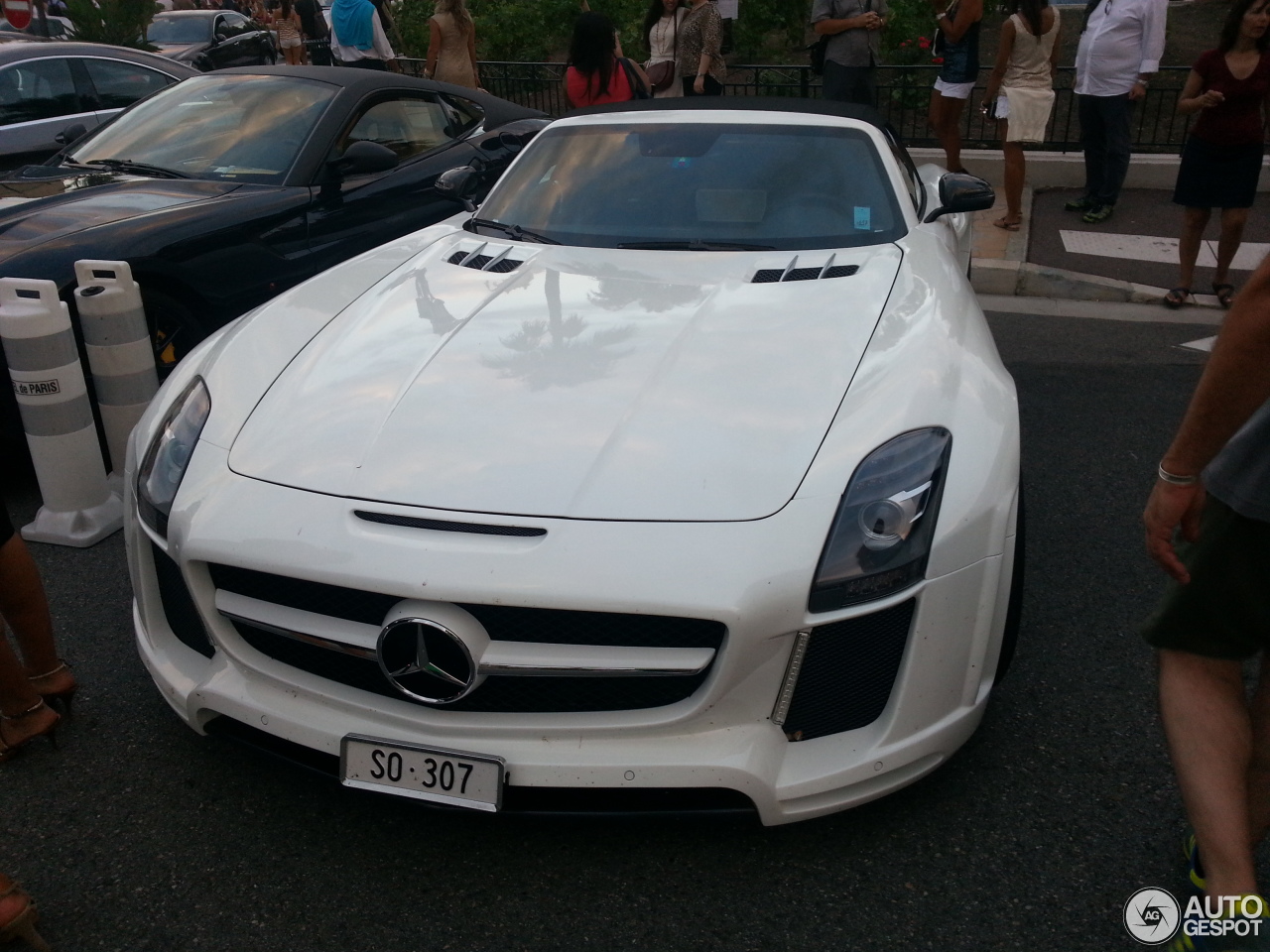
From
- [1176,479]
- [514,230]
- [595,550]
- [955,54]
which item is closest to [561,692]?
[595,550]

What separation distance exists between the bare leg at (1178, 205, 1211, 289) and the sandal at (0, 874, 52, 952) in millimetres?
6374

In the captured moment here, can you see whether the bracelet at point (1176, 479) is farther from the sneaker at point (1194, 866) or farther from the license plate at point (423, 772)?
the license plate at point (423, 772)

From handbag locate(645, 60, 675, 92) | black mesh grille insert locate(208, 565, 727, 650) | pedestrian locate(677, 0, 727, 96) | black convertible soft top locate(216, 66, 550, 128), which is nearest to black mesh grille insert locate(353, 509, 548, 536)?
black mesh grille insert locate(208, 565, 727, 650)

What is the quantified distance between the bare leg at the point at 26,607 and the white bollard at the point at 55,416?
44.5 inches

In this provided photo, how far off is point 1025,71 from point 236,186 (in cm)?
537

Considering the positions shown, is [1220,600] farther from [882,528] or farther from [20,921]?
[20,921]

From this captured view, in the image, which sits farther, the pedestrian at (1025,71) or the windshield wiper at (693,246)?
the pedestrian at (1025,71)

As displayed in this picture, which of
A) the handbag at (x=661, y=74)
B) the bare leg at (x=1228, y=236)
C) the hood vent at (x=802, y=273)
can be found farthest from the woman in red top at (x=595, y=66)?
the hood vent at (x=802, y=273)

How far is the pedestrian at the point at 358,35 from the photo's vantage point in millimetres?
9367

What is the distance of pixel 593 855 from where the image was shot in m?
2.32

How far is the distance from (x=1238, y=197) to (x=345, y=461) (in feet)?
18.4

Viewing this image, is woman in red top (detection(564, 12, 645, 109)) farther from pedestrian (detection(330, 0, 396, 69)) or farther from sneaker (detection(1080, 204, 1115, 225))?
sneaker (detection(1080, 204, 1115, 225))

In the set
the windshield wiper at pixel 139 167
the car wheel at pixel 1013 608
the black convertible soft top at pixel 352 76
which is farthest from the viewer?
the black convertible soft top at pixel 352 76

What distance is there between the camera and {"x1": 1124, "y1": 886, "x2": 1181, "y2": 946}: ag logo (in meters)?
2.07
